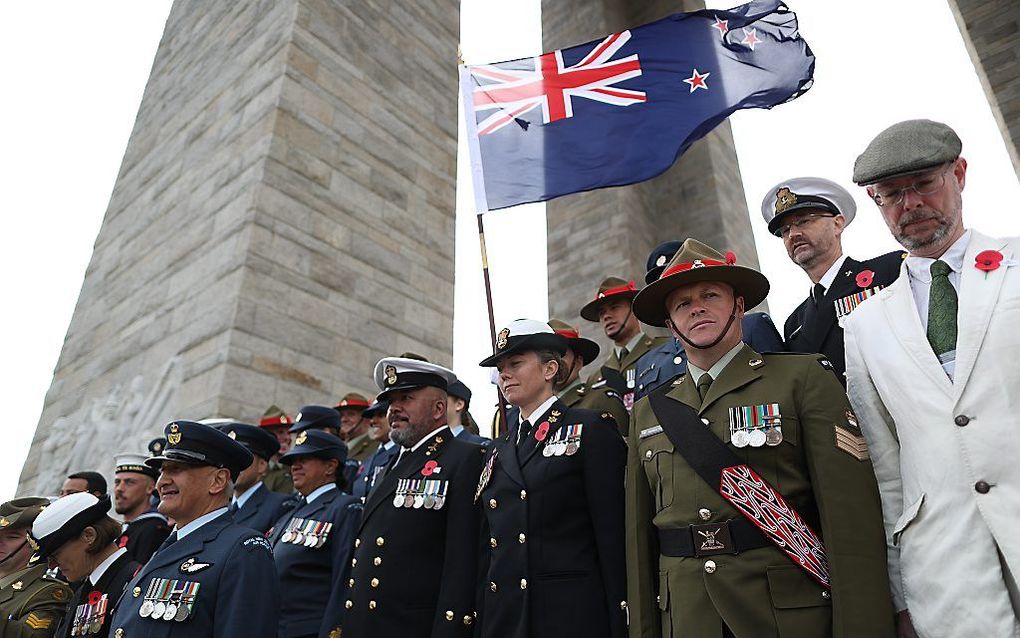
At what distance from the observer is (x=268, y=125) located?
7039 millimetres

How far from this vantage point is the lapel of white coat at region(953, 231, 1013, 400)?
65.1 inches

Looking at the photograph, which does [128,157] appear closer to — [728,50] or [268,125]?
[268,125]

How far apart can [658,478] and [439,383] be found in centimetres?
147

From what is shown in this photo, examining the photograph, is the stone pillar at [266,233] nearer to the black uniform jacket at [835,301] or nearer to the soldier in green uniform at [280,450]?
the soldier in green uniform at [280,450]

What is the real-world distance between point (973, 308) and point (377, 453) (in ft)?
11.2

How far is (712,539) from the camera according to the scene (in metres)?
1.87

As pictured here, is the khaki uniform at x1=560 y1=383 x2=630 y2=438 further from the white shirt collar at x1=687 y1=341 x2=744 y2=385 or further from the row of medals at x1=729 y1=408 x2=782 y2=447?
the row of medals at x1=729 y1=408 x2=782 y2=447

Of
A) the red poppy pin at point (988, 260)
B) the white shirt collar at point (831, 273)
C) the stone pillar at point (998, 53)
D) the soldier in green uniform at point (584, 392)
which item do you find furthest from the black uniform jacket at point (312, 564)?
the stone pillar at point (998, 53)

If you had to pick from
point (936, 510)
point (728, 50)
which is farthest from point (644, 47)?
point (936, 510)

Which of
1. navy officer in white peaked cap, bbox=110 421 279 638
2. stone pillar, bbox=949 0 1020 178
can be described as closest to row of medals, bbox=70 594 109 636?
navy officer in white peaked cap, bbox=110 421 279 638

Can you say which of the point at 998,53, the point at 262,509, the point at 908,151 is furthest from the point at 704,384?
the point at 998,53

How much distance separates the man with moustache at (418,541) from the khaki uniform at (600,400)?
23.7 inches

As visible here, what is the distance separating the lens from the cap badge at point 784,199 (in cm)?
314

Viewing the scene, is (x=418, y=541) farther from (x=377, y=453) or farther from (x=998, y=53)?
(x=998, y=53)
